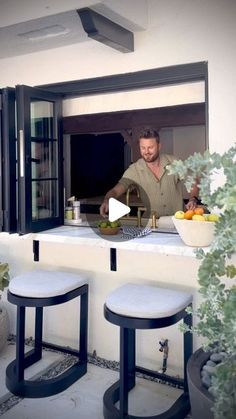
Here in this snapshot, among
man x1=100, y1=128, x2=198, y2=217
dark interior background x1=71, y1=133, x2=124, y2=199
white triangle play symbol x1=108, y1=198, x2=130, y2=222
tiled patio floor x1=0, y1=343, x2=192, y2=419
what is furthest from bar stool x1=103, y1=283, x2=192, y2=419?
dark interior background x1=71, y1=133, x2=124, y2=199

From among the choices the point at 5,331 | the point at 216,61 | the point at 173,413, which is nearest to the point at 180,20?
the point at 216,61

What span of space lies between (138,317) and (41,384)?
0.95 metres

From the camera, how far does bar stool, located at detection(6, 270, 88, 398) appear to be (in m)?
2.51

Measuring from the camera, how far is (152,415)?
2.38 m

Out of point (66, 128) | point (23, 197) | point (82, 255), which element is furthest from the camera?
point (66, 128)

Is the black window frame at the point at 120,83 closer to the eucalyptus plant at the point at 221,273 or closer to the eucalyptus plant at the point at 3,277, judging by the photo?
the eucalyptus plant at the point at 3,277

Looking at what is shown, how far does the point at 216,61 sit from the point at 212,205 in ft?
3.76

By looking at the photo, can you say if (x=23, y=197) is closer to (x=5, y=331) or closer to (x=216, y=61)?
(x=5, y=331)

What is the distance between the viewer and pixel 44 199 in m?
3.13

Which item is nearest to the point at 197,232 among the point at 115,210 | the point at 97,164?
the point at 115,210

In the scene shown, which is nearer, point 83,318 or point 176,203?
point 83,318

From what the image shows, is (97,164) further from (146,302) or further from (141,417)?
(141,417)

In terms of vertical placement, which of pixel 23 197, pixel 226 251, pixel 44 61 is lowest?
pixel 226 251

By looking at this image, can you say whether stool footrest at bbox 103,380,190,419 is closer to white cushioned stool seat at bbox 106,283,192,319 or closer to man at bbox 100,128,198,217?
white cushioned stool seat at bbox 106,283,192,319
